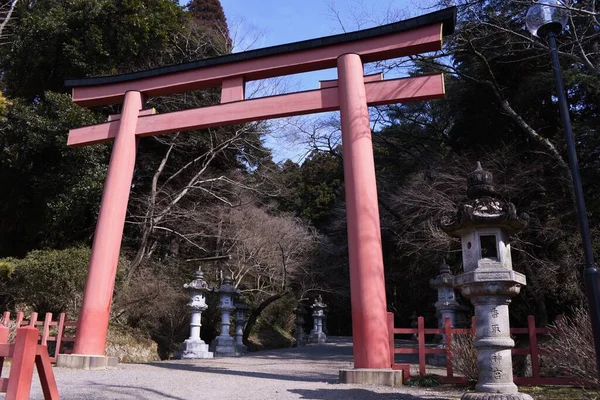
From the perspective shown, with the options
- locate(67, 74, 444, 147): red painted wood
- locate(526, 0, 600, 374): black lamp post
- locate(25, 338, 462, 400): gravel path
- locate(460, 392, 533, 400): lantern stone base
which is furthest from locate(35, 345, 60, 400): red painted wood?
locate(67, 74, 444, 147): red painted wood

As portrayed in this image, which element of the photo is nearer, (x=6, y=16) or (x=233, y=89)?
(x=233, y=89)

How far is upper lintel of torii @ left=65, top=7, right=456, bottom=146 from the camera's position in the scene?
24.2ft

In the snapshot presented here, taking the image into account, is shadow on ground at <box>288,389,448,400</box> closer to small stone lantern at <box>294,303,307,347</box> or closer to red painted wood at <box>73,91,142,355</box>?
red painted wood at <box>73,91,142,355</box>

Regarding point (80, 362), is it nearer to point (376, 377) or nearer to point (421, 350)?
point (376, 377)

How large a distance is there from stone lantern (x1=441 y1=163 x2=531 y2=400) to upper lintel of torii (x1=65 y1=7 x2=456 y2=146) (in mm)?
3262

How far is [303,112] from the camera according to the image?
25.6ft

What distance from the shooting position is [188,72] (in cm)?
889

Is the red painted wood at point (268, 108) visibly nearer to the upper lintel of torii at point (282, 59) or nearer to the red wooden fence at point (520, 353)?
the upper lintel of torii at point (282, 59)

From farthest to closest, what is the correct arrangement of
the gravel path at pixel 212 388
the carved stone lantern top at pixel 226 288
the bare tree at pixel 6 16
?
Answer: the bare tree at pixel 6 16 → the carved stone lantern top at pixel 226 288 → the gravel path at pixel 212 388

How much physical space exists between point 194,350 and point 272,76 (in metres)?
7.47

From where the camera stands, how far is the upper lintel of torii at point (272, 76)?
7.38 metres

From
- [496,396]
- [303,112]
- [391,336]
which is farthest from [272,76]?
[496,396]

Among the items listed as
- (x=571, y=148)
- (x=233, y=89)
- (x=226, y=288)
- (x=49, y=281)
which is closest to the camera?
(x=571, y=148)

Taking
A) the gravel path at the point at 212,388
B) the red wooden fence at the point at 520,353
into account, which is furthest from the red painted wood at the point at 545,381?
the gravel path at the point at 212,388
